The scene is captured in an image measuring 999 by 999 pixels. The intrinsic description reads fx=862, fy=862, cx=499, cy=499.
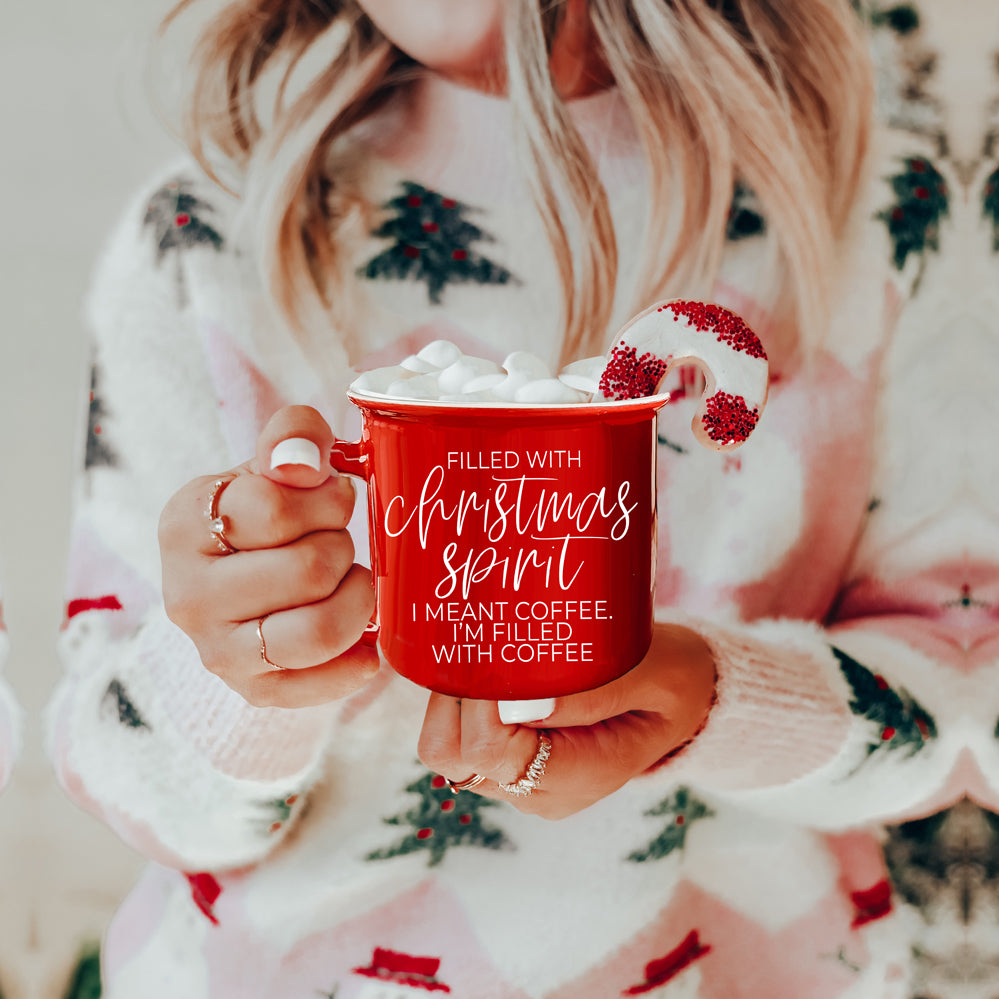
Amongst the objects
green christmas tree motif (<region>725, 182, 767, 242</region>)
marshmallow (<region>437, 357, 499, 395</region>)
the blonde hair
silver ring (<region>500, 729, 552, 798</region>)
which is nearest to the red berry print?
marshmallow (<region>437, 357, 499, 395</region>)

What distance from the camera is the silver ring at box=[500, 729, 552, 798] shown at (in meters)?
0.56

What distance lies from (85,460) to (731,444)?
0.64m

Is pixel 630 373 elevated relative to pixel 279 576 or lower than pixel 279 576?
elevated

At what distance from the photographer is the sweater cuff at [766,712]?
26.9 inches

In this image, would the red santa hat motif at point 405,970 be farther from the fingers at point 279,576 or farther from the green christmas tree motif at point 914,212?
the green christmas tree motif at point 914,212

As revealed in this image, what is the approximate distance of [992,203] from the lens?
941 mm

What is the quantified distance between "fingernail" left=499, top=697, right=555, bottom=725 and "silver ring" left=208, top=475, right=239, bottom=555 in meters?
0.19

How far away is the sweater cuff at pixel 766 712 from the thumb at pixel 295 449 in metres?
0.35

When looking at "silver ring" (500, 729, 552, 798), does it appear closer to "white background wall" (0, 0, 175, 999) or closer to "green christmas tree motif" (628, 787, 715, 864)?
"green christmas tree motif" (628, 787, 715, 864)

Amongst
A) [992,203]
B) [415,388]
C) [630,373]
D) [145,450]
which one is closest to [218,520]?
[415,388]

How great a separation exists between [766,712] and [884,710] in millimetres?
150

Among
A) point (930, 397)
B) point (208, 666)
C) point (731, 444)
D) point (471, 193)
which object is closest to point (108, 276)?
point (471, 193)

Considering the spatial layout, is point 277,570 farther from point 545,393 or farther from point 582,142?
point 582,142

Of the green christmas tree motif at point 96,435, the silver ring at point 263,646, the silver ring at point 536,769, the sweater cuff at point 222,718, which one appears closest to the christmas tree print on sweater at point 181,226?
the green christmas tree motif at point 96,435
